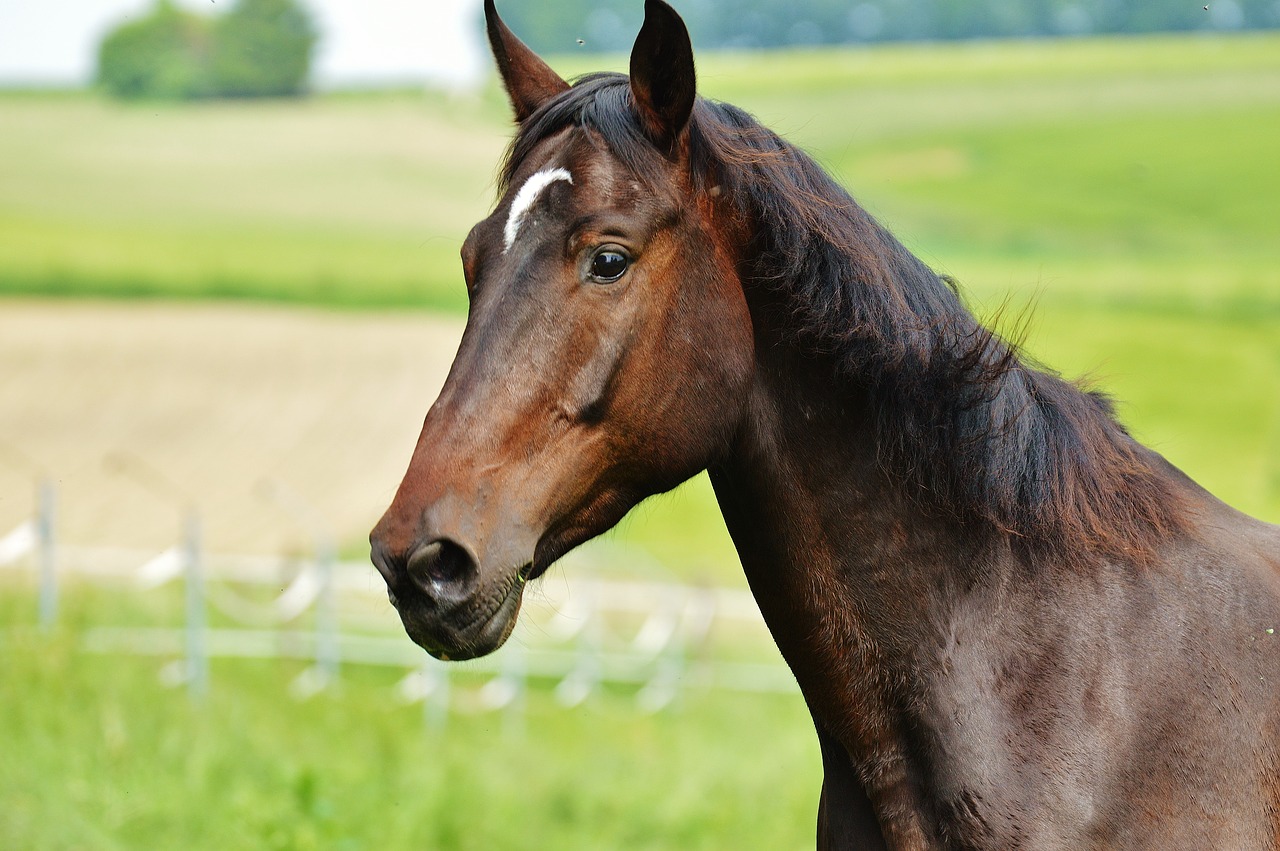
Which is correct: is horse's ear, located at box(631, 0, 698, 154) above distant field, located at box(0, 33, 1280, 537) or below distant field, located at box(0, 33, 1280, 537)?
above

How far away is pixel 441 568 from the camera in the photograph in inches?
90.7

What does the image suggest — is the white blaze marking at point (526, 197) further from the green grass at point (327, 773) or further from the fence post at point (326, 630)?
the fence post at point (326, 630)

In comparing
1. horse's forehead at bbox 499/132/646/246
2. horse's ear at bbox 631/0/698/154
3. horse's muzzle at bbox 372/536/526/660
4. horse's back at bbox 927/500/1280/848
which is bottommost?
horse's back at bbox 927/500/1280/848

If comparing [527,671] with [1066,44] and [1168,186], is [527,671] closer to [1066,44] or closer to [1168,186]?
[1168,186]

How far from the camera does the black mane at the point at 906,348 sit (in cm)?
268

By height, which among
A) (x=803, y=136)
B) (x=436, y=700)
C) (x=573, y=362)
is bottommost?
(x=436, y=700)

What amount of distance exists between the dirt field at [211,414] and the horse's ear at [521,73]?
1744cm

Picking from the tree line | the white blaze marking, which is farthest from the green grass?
the tree line

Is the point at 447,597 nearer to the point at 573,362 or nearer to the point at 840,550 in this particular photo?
the point at 573,362

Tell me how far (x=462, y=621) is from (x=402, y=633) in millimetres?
13640

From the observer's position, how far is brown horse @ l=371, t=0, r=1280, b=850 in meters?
2.52

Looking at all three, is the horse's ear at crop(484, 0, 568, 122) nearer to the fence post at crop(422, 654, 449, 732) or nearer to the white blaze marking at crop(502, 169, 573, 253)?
the white blaze marking at crop(502, 169, 573, 253)

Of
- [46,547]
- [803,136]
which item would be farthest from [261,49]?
[46,547]

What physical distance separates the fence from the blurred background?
8 cm
